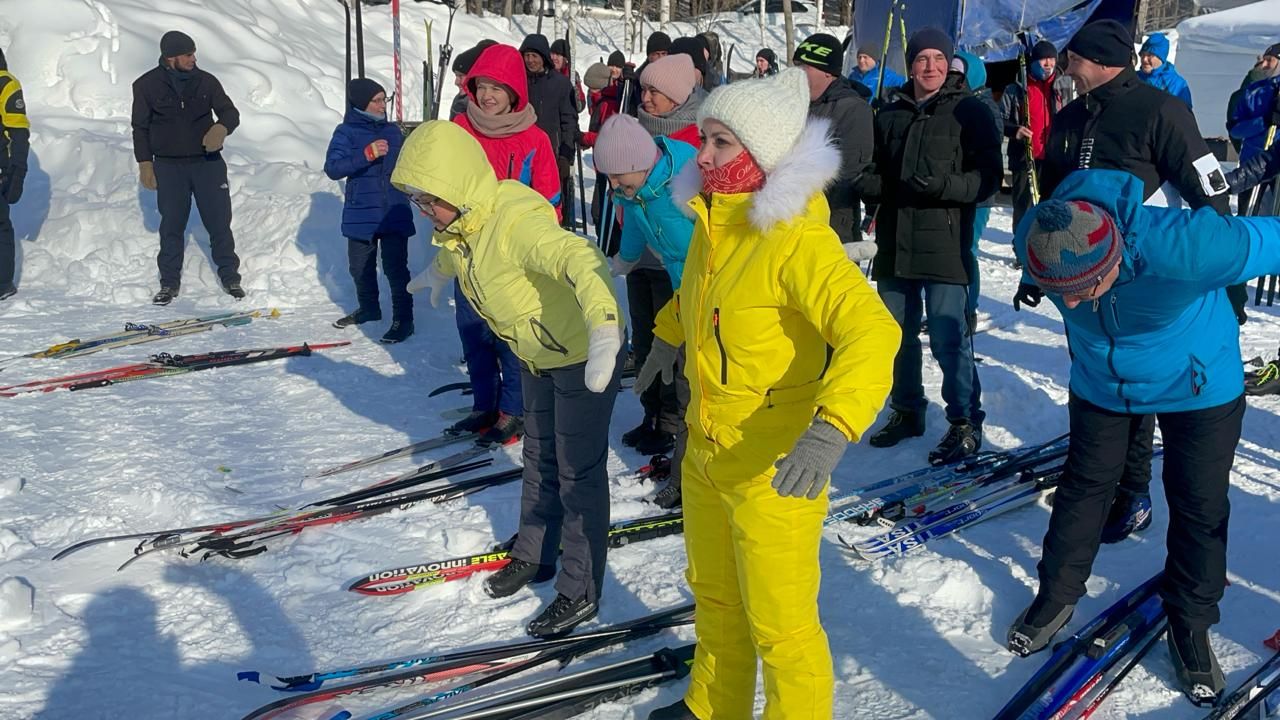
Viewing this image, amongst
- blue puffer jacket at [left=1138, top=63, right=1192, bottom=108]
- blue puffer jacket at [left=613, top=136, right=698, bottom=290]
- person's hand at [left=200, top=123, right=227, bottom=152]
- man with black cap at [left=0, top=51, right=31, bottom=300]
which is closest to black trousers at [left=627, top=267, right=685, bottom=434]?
blue puffer jacket at [left=613, top=136, right=698, bottom=290]

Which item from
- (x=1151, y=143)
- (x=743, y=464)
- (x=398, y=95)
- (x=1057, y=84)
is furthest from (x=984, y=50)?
(x=743, y=464)

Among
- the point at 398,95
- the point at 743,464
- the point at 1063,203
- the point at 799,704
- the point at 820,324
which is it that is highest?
the point at 398,95

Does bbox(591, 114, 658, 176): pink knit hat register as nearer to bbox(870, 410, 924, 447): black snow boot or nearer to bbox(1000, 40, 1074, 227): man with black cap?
bbox(870, 410, 924, 447): black snow boot

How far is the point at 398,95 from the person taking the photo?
10.0 meters

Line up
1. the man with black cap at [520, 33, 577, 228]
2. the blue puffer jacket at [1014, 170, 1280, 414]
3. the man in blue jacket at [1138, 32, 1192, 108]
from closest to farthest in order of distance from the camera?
the blue puffer jacket at [1014, 170, 1280, 414] → the man with black cap at [520, 33, 577, 228] → the man in blue jacket at [1138, 32, 1192, 108]

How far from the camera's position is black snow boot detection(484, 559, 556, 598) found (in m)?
3.88

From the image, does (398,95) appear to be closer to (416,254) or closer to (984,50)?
(416,254)

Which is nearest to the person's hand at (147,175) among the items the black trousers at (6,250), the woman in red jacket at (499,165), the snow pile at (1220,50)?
the black trousers at (6,250)

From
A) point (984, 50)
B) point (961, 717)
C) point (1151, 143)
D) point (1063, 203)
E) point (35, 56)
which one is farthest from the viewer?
point (35, 56)

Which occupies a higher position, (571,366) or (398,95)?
(398,95)

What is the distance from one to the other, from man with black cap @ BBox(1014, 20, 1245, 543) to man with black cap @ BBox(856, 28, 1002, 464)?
66 cm

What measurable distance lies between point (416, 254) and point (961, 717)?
731cm

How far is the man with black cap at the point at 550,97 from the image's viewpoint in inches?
355

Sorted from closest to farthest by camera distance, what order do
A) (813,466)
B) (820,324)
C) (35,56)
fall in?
(813,466) < (820,324) < (35,56)
